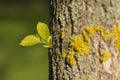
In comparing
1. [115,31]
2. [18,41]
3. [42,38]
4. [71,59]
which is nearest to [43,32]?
[42,38]

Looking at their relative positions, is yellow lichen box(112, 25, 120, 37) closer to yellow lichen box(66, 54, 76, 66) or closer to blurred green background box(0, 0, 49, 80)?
yellow lichen box(66, 54, 76, 66)

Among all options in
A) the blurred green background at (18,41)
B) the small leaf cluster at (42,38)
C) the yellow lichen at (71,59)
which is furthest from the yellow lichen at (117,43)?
the blurred green background at (18,41)

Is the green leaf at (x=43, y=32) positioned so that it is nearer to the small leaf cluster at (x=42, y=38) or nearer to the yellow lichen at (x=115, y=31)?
the small leaf cluster at (x=42, y=38)

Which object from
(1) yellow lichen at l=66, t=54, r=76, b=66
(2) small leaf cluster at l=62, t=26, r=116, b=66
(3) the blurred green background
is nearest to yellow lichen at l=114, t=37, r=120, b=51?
(2) small leaf cluster at l=62, t=26, r=116, b=66

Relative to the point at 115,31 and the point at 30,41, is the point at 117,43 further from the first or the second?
the point at 30,41

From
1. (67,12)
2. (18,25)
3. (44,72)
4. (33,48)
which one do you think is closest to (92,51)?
(67,12)

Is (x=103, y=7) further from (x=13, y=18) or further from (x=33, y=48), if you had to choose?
→ (x=13, y=18)

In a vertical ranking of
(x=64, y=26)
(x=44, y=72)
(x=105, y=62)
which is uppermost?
(x=64, y=26)
